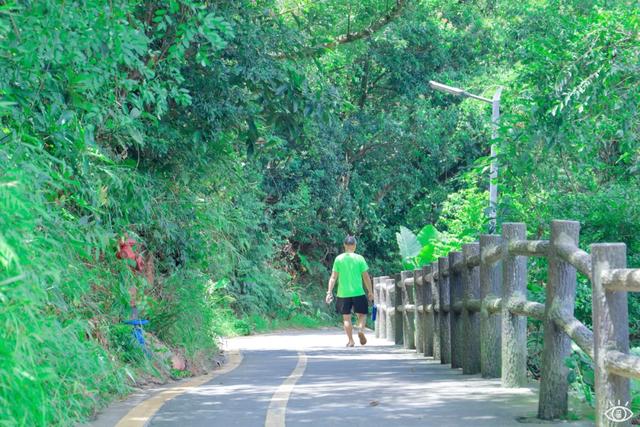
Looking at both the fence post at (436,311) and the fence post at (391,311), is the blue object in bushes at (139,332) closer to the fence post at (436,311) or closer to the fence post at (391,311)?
the fence post at (436,311)

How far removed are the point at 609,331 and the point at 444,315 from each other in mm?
7882

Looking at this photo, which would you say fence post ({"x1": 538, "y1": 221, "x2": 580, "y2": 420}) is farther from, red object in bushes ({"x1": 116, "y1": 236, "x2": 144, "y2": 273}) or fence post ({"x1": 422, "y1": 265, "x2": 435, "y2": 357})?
fence post ({"x1": 422, "y1": 265, "x2": 435, "y2": 357})

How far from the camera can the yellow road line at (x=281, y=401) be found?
8.76 metres

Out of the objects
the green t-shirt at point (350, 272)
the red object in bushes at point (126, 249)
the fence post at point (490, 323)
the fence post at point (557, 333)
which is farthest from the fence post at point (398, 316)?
the fence post at point (557, 333)

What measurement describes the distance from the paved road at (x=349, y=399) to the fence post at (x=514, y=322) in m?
0.19

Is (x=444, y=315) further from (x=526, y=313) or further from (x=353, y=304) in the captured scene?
(x=353, y=304)

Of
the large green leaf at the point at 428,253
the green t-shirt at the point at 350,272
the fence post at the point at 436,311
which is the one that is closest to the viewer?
the fence post at the point at 436,311

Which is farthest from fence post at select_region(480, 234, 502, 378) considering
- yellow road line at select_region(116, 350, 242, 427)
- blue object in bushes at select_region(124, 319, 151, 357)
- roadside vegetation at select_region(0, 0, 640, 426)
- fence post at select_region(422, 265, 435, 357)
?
fence post at select_region(422, 265, 435, 357)

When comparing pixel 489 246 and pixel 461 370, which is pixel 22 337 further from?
pixel 461 370

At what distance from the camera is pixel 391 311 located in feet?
80.8

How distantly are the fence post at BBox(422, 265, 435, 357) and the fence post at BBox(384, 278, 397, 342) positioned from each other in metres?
6.28

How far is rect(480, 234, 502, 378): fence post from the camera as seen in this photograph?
1148 centimetres

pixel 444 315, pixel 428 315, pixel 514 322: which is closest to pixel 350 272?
pixel 428 315

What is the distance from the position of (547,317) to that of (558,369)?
45 cm
